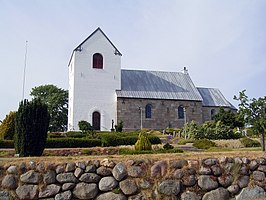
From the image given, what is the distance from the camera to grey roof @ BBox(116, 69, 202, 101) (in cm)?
2839

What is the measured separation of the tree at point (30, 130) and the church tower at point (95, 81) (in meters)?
17.9

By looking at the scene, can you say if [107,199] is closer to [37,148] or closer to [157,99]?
[37,148]

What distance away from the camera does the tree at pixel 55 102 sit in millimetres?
37375

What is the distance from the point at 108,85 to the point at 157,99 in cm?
519

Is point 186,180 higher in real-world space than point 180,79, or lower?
lower

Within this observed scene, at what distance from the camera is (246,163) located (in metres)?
6.02

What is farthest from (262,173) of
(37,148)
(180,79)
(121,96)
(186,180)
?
(180,79)

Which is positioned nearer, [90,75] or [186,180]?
[186,180]

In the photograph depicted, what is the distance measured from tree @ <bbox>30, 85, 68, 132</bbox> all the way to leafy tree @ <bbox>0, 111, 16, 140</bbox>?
21011 mm

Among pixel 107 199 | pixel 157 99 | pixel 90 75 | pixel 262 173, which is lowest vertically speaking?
pixel 107 199

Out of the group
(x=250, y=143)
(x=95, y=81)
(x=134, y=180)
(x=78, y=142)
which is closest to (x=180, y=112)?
(x=95, y=81)

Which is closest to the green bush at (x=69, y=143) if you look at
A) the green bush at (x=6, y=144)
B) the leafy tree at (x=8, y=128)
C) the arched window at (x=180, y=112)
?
the green bush at (x=6, y=144)

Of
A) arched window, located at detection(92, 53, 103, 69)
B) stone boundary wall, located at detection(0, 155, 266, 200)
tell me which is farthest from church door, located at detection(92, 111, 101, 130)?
stone boundary wall, located at detection(0, 155, 266, 200)

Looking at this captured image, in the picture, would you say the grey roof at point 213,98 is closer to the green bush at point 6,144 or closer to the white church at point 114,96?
the white church at point 114,96
